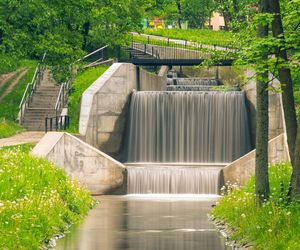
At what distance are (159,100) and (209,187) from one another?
10880 millimetres

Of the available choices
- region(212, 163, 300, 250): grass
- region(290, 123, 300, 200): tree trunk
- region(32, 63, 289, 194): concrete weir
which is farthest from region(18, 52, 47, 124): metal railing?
region(290, 123, 300, 200): tree trunk

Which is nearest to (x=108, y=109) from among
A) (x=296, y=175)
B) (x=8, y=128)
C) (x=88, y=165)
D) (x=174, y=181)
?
(x=8, y=128)

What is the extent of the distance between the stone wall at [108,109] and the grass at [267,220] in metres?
21.3

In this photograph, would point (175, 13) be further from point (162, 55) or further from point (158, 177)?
point (158, 177)

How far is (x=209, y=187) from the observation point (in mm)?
48156

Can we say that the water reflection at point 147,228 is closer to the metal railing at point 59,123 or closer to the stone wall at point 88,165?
the stone wall at point 88,165

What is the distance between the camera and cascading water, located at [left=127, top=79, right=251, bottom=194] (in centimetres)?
5616

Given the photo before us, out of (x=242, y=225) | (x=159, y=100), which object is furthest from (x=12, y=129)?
(x=242, y=225)

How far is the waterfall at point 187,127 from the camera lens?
56.2 meters


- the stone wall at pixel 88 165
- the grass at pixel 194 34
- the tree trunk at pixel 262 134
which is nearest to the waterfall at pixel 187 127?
the stone wall at pixel 88 165

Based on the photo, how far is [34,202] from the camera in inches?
1122

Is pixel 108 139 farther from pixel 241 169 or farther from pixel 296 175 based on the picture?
pixel 296 175

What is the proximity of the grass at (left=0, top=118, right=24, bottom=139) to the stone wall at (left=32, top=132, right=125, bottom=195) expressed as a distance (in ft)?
20.6

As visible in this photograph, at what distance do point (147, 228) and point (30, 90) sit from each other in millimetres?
32475
